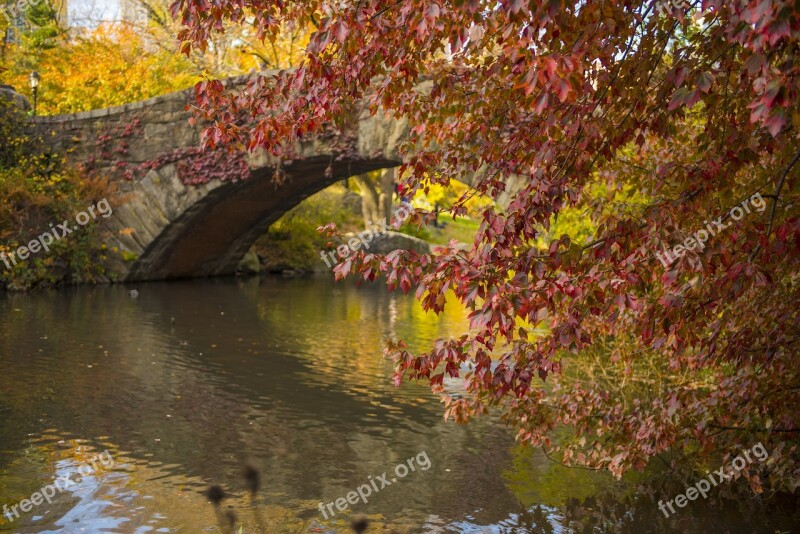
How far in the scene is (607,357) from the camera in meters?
8.20

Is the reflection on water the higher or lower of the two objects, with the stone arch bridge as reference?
lower

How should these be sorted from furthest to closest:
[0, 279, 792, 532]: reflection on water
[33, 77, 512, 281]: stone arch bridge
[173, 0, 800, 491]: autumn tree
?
[33, 77, 512, 281]: stone arch bridge, [0, 279, 792, 532]: reflection on water, [173, 0, 800, 491]: autumn tree

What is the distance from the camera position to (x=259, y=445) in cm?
617

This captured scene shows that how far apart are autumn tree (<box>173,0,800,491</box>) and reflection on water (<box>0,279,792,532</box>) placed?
0.40m

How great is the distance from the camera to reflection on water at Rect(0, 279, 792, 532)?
488 centimetres

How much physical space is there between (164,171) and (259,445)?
11875 mm

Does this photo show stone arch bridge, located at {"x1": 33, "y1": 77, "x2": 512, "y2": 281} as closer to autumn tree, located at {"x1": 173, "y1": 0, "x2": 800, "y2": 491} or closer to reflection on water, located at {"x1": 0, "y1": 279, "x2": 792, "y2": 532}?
reflection on water, located at {"x1": 0, "y1": 279, "x2": 792, "y2": 532}

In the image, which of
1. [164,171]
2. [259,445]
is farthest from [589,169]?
[164,171]

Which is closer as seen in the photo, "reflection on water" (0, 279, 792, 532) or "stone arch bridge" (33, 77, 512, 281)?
"reflection on water" (0, 279, 792, 532)

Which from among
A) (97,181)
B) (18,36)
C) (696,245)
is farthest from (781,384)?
(18,36)

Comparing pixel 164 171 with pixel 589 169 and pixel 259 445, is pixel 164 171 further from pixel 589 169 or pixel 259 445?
pixel 589 169

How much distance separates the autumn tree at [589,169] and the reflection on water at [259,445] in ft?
1.31

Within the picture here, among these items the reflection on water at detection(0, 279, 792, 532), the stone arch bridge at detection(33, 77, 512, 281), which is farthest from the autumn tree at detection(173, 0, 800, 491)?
the stone arch bridge at detection(33, 77, 512, 281)

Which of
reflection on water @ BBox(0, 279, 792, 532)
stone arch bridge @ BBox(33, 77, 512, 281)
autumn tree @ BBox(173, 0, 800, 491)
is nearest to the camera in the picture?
autumn tree @ BBox(173, 0, 800, 491)
